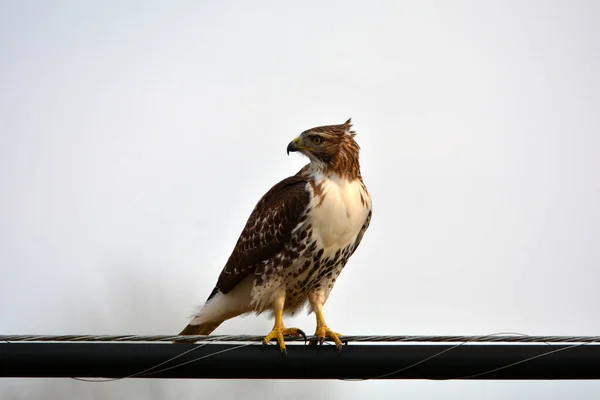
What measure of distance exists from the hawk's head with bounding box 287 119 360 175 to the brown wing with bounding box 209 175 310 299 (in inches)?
9.6

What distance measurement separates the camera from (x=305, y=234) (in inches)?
316

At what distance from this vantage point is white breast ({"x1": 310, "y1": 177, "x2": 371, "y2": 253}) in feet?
26.2

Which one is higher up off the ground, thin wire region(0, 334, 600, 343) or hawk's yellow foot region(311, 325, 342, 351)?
hawk's yellow foot region(311, 325, 342, 351)

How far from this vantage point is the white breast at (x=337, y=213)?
799cm

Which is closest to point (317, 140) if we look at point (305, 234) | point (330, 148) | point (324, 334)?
point (330, 148)

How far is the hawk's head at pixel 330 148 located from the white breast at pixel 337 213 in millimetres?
163

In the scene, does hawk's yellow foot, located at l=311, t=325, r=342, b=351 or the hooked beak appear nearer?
hawk's yellow foot, located at l=311, t=325, r=342, b=351

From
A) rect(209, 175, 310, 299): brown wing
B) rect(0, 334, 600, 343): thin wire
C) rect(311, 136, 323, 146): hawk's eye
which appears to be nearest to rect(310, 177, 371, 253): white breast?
rect(209, 175, 310, 299): brown wing

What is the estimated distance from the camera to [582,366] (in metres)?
5.86

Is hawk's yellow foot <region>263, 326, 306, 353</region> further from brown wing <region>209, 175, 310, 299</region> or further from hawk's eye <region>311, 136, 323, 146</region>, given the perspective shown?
hawk's eye <region>311, 136, 323, 146</region>

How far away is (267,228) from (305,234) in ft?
1.36

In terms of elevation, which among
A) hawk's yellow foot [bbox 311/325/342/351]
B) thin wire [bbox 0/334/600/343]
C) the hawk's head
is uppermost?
the hawk's head

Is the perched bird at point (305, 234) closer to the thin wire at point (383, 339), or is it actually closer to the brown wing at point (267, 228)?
the brown wing at point (267, 228)

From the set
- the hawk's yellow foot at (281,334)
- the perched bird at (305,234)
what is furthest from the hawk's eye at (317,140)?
the hawk's yellow foot at (281,334)
